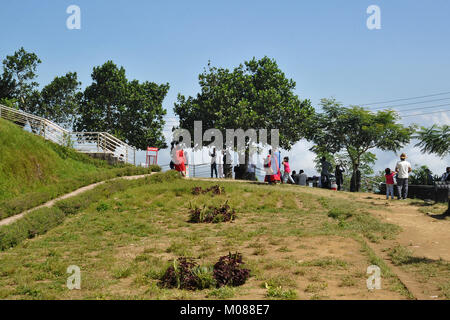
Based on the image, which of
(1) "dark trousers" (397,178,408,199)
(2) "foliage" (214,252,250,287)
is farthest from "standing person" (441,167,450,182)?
(2) "foliage" (214,252,250,287)

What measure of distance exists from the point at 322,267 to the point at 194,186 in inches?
469

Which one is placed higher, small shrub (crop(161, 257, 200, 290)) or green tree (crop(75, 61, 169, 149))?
green tree (crop(75, 61, 169, 149))

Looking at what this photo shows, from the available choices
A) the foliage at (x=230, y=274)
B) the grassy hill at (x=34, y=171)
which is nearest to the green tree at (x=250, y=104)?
the grassy hill at (x=34, y=171)

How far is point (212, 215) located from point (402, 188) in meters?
12.6

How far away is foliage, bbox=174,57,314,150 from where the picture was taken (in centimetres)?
3781

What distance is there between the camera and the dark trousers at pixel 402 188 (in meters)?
20.7

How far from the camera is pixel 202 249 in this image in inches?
411

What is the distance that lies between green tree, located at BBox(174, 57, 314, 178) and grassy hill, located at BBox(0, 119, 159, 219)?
571 inches

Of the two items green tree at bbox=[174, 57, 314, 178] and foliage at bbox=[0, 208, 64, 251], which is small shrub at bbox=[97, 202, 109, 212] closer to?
foliage at bbox=[0, 208, 64, 251]

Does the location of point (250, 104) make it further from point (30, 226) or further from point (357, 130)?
point (30, 226)

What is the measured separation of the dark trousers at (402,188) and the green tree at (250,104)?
1698 cm

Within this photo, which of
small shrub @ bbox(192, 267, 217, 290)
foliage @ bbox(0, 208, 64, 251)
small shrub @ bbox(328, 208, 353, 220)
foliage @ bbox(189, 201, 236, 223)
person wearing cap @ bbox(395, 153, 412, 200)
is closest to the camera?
small shrub @ bbox(192, 267, 217, 290)

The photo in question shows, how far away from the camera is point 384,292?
7.13m

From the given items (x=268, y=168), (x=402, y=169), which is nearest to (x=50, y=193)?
(x=268, y=168)
